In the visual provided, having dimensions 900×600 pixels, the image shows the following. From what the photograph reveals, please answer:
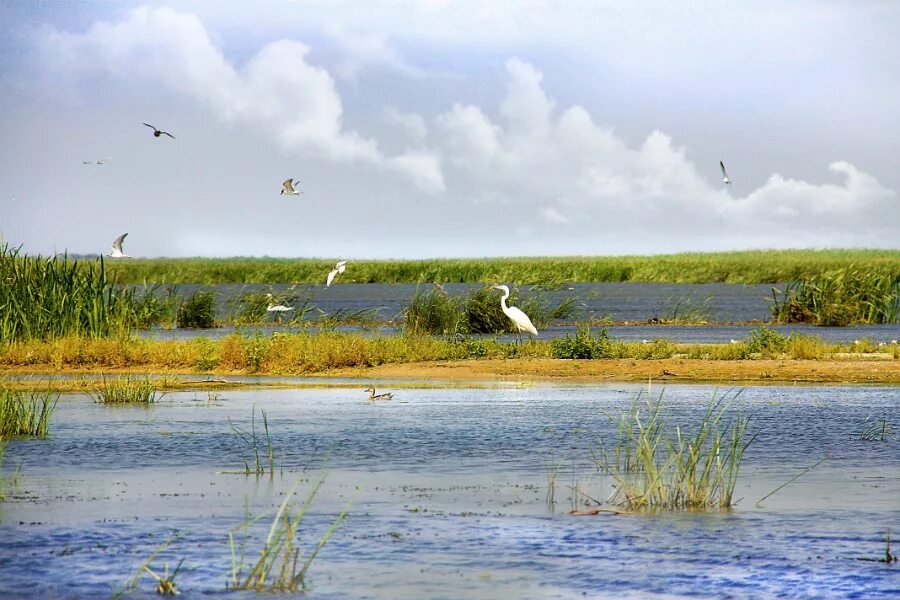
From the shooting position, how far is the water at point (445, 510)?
832 centimetres

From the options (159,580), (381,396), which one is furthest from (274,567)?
(381,396)

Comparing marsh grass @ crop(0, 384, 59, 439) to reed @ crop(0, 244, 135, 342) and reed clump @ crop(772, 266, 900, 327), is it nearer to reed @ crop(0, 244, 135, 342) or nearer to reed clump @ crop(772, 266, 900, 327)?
reed @ crop(0, 244, 135, 342)

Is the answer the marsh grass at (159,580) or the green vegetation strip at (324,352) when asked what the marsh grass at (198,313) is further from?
the marsh grass at (159,580)

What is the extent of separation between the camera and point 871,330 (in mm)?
37406

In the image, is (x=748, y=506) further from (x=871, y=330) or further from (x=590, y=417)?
(x=871, y=330)

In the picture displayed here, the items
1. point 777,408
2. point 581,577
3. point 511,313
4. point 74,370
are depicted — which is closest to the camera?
point 581,577

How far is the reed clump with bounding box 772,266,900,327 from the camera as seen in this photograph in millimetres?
38781

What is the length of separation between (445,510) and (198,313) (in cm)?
3031

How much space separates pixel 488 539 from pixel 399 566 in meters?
1.01

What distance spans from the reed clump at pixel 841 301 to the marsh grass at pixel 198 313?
53.0 ft

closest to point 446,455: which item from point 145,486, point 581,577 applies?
point 145,486

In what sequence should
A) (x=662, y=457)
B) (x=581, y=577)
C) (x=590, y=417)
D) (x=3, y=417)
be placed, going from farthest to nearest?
(x=590, y=417) < (x=3, y=417) < (x=662, y=457) < (x=581, y=577)

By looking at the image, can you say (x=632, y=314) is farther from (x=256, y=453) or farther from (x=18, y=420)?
(x=256, y=453)

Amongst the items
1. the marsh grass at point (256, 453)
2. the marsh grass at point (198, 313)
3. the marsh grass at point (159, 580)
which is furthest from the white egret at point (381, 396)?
the marsh grass at point (198, 313)
